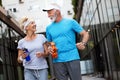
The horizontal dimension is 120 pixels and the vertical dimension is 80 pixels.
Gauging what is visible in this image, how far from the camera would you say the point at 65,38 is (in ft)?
18.7

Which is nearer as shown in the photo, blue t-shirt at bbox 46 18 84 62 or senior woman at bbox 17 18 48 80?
blue t-shirt at bbox 46 18 84 62

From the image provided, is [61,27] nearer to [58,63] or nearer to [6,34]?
[58,63]

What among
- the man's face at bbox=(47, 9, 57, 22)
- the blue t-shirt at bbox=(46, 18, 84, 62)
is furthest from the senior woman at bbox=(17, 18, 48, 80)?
the man's face at bbox=(47, 9, 57, 22)

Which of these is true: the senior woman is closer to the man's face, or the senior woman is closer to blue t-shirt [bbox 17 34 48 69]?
blue t-shirt [bbox 17 34 48 69]

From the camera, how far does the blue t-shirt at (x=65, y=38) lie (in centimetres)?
564

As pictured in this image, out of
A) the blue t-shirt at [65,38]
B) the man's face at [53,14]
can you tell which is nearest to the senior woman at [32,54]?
the blue t-shirt at [65,38]

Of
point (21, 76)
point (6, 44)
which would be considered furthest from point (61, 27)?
point (21, 76)

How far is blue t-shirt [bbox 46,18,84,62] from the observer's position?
564cm

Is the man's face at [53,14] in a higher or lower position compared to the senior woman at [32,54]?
higher

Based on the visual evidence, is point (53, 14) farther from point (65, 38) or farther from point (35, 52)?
point (35, 52)

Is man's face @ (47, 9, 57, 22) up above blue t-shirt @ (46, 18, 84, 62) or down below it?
above

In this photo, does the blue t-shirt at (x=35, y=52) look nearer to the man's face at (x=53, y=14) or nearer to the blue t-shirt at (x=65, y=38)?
the blue t-shirt at (x=65, y=38)

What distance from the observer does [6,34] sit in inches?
997

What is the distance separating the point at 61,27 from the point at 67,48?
321mm
